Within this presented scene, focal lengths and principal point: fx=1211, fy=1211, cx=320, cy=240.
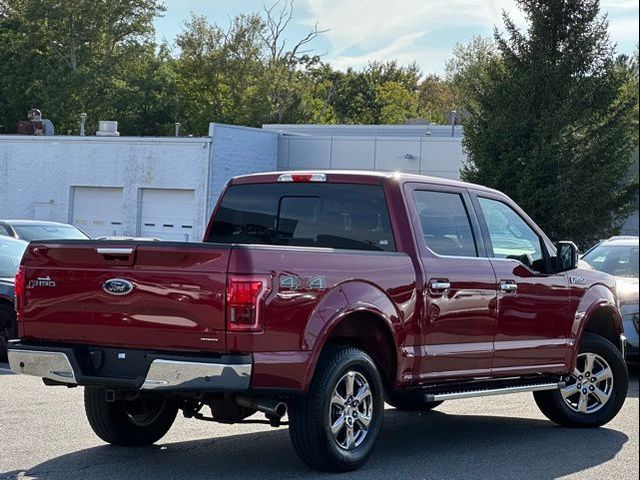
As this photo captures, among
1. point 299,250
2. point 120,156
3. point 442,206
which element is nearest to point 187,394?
point 299,250

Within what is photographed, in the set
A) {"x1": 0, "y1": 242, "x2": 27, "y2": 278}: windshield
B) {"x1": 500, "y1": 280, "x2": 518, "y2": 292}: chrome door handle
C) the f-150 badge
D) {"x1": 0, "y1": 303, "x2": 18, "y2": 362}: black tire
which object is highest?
{"x1": 500, "y1": 280, "x2": 518, "y2": 292}: chrome door handle

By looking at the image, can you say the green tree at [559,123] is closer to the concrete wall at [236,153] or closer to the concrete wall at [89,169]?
the concrete wall at [236,153]

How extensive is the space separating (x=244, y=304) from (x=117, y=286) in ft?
2.89

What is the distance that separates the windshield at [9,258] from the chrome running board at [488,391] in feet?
23.6

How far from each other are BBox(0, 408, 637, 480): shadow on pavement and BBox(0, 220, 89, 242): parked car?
8.81m

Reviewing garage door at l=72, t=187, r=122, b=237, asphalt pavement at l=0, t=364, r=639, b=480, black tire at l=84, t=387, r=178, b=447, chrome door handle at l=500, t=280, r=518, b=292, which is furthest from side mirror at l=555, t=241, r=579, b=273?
garage door at l=72, t=187, r=122, b=237

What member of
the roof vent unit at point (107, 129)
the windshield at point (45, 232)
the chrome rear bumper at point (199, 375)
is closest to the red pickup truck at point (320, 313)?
the chrome rear bumper at point (199, 375)

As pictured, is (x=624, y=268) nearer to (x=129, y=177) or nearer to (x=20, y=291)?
(x=20, y=291)

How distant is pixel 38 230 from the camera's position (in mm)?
18188

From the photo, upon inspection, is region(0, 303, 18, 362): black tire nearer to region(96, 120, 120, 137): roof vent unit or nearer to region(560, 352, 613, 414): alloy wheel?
region(560, 352, 613, 414): alloy wheel

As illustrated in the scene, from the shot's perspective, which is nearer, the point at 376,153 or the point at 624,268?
the point at 624,268

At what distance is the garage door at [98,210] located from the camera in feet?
129

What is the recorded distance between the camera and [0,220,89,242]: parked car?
17.8 meters

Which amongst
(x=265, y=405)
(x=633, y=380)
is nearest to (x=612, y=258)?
(x=633, y=380)
